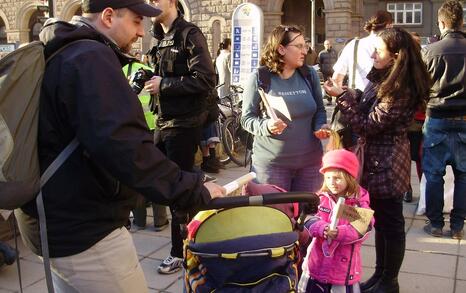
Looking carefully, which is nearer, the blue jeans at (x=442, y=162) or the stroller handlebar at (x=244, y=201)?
the stroller handlebar at (x=244, y=201)

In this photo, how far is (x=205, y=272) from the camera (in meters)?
2.12

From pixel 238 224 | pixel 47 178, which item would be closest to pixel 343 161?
pixel 238 224

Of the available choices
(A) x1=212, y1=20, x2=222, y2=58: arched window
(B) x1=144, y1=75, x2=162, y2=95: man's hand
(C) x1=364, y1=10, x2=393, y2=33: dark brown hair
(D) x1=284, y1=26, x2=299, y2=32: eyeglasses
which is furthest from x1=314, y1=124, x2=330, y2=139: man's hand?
(A) x1=212, y1=20, x2=222, y2=58: arched window

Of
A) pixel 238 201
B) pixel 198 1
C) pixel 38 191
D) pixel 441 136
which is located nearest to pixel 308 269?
pixel 238 201

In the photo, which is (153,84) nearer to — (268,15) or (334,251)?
(334,251)

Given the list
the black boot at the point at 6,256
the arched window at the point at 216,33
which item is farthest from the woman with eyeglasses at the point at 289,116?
the arched window at the point at 216,33

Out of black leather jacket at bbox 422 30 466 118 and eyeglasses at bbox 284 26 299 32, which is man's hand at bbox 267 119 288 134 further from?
black leather jacket at bbox 422 30 466 118

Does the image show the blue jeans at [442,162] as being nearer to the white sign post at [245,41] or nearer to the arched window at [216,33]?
the white sign post at [245,41]

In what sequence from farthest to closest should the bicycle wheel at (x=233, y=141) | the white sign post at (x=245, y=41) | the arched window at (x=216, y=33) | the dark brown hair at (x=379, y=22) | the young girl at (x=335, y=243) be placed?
the arched window at (x=216, y=33), the white sign post at (x=245, y=41), the bicycle wheel at (x=233, y=141), the dark brown hair at (x=379, y=22), the young girl at (x=335, y=243)

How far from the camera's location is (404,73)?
3.19 metres

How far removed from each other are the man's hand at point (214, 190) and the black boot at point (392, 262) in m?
1.76

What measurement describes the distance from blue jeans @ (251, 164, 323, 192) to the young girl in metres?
0.43

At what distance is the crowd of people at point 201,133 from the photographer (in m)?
1.85

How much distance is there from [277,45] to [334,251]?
1413 mm
